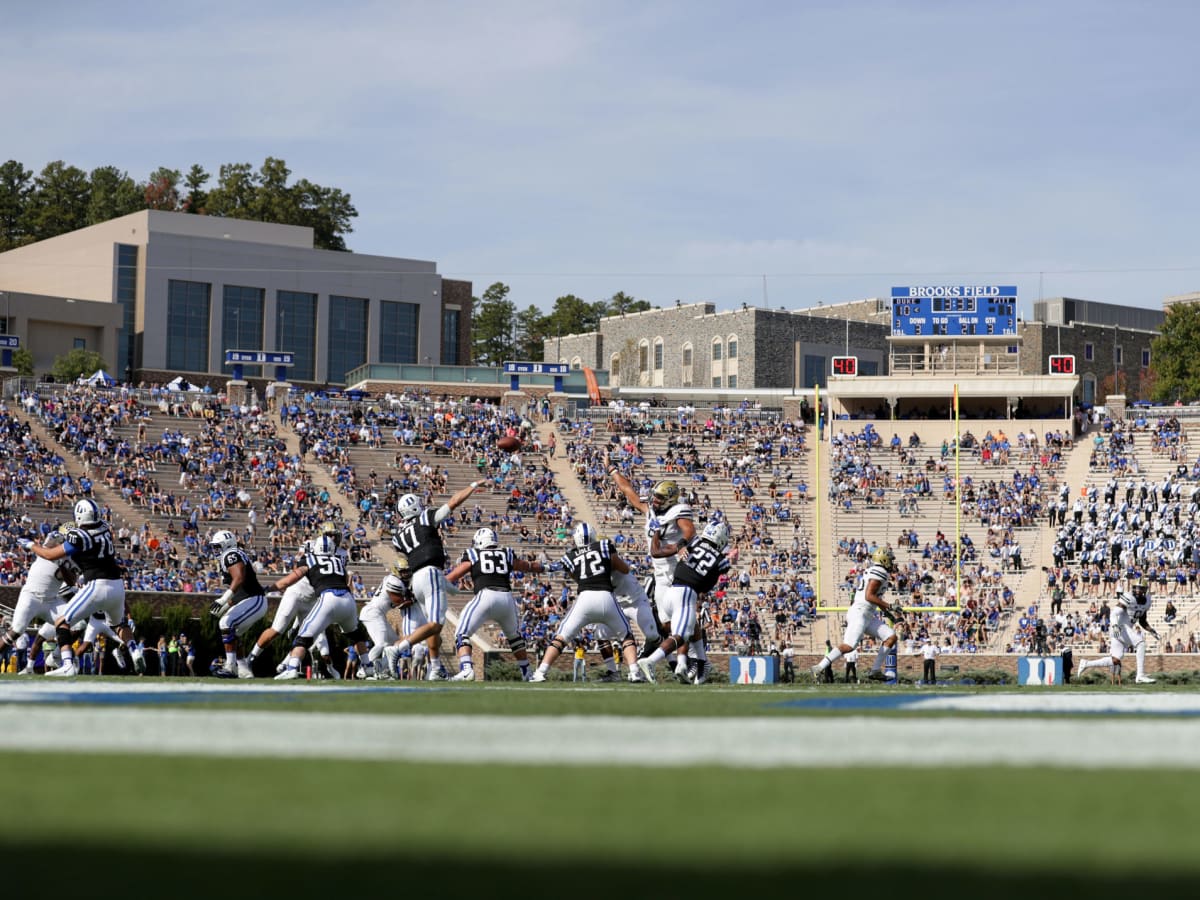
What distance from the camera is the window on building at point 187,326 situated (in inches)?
3231

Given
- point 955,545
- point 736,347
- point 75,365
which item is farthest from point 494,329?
point 955,545

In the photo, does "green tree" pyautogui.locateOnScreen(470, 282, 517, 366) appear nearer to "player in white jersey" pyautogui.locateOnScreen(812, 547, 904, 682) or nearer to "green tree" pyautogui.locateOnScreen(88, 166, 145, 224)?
"green tree" pyautogui.locateOnScreen(88, 166, 145, 224)

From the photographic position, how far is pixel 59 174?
348 feet

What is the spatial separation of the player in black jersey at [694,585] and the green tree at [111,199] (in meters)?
91.1

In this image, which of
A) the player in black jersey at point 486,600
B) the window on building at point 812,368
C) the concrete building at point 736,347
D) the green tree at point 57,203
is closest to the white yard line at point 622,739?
the player in black jersey at point 486,600

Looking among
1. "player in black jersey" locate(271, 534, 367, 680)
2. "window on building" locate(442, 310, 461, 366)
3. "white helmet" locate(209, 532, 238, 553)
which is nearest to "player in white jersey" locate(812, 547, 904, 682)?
"player in black jersey" locate(271, 534, 367, 680)

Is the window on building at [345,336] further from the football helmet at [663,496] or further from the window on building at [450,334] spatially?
the football helmet at [663,496]

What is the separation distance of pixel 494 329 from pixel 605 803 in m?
112

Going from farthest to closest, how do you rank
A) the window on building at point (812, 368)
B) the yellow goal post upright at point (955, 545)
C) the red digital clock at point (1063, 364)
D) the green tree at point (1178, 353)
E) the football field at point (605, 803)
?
the window on building at point (812, 368) < the green tree at point (1178, 353) < the red digital clock at point (1063, 364) < the yellow goal post upright at point (955, 545) < the football field at point (605, 803)

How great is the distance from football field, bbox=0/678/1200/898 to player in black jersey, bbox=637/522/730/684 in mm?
10471

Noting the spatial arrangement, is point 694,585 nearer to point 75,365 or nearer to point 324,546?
point 324,546

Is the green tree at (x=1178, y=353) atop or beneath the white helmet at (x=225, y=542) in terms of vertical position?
atop

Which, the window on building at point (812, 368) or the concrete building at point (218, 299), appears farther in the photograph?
the window on building at point (812, 368)

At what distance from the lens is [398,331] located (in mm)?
88812
